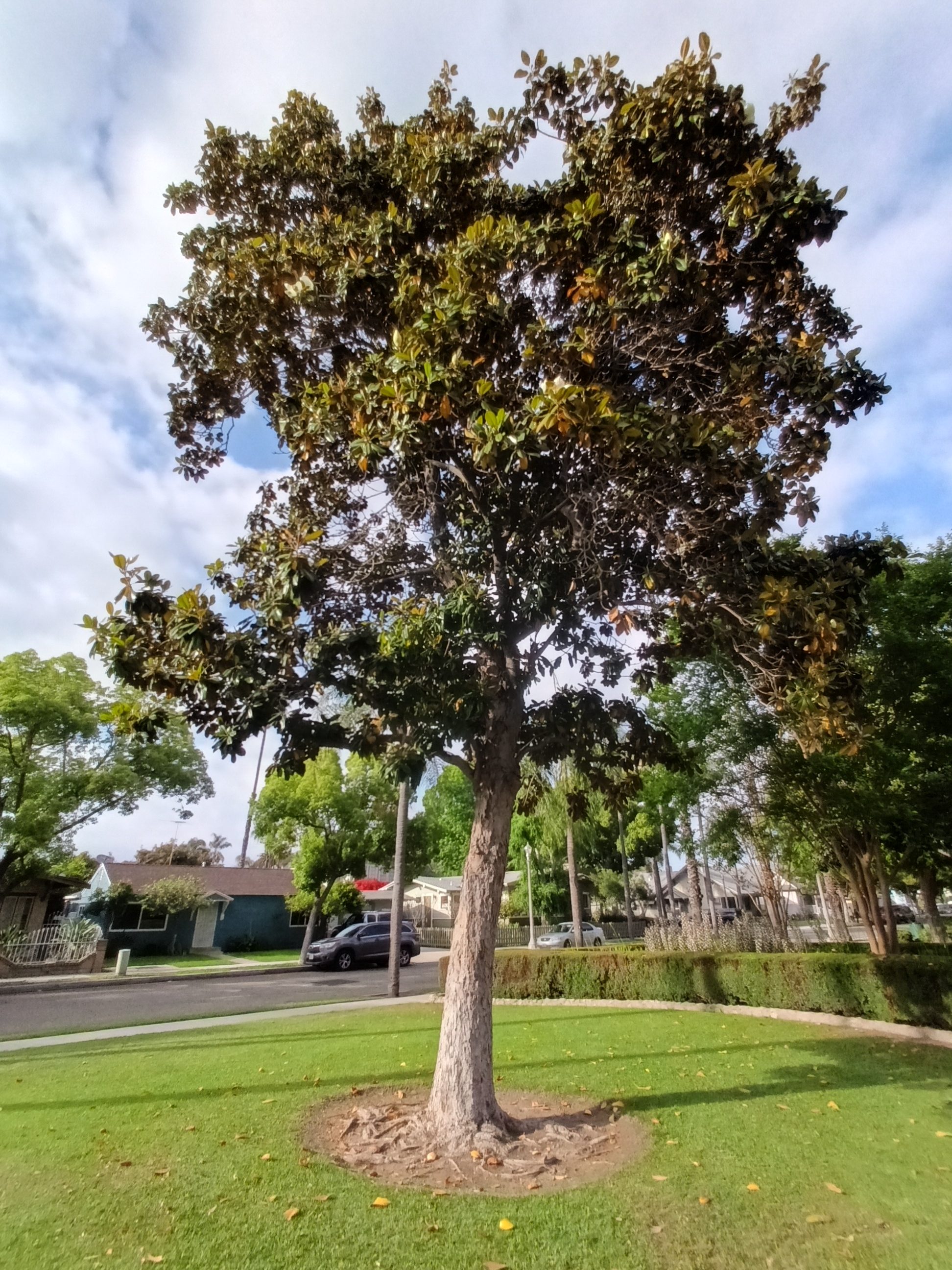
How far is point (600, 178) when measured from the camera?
6.75 meters

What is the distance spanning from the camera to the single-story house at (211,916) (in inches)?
1288

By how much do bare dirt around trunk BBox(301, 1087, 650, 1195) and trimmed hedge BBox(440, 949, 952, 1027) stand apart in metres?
6.52

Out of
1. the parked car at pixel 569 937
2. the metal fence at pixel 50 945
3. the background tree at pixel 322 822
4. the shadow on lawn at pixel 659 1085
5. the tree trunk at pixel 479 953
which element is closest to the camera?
the tree trunk at pixel 479 953

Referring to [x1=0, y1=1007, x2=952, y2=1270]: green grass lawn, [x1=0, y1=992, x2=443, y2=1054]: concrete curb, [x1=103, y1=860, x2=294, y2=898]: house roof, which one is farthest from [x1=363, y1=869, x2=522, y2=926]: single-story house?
[x1=0, y1=1007, x2=952, y2=1270]: green grass lawn

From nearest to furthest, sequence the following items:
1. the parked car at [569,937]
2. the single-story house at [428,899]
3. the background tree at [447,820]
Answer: the parked car at [569,937] < the background tree at [447,820] < the single-story house at [428,899]

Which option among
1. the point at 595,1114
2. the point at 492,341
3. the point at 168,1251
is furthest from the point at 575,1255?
Result: the point at 492,341

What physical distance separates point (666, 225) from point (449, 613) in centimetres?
424

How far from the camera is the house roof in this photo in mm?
34281

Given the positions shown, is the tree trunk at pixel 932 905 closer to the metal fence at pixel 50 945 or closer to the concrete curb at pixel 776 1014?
the concrete curb at pixel 776 1014

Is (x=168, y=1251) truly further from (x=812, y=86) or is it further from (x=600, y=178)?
(x=812, y=86)

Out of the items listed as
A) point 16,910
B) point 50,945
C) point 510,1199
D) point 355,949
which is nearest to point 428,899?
point 355,949

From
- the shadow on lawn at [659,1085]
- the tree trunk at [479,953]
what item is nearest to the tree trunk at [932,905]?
the shadow on lawn at [659,1085]

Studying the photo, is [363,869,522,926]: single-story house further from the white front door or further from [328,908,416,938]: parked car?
the white front door

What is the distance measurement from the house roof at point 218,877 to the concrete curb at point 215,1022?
65.7 feet
